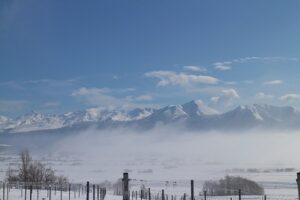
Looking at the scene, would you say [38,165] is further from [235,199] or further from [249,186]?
[249,186]

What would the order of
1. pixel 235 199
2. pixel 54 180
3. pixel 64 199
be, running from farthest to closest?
pixel 54 180
pixel 235 199
pixel 64 199

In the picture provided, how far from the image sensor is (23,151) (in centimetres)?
9100

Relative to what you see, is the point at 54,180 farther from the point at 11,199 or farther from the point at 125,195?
the point at 125,195

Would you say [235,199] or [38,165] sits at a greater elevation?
[38,165]

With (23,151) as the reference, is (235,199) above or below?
below

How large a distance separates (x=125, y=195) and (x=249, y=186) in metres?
117

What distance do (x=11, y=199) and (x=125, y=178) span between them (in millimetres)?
23318

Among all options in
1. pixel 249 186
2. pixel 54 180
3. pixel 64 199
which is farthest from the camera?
pixel 249 186

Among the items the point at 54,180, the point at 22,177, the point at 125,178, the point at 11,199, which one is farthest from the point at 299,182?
the point at 54,180

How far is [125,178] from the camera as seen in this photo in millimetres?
21312

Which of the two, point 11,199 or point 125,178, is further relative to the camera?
point 11,199

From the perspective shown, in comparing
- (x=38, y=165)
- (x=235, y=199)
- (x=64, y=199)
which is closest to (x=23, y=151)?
(x=38, y=165)

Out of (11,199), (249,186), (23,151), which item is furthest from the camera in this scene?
(249,186)

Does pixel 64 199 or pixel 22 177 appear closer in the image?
pixel 64 199
